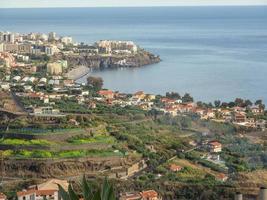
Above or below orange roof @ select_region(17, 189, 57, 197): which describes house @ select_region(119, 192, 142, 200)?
above

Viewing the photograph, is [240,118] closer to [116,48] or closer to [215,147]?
[215,147]

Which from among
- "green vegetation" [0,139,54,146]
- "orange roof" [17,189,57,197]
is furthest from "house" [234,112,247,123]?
"orange roof" [17,189,57,197]

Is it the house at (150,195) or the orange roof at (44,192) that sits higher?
the house at (150,195)

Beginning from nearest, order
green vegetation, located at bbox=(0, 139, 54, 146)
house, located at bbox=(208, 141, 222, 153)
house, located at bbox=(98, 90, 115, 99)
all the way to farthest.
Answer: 1. green vegetation, located at bbox=(0, 139, 54, 146)
2. house, located at bbox=(208, 141, 222, 153)
3. house, located at bbox=(98, 90, 115, 99)

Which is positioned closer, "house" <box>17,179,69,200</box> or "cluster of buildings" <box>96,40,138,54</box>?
"house" <box>17,179,69,200</box>

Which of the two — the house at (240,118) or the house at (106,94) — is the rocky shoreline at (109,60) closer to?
the house at (106,94)

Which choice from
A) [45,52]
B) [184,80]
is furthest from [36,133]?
[45,52]

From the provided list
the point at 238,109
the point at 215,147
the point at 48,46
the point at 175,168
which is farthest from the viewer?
the point at 48,46

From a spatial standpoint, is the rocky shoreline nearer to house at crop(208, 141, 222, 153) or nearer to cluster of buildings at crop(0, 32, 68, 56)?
cluster of buildings at crop(0, 32, 68, 56)

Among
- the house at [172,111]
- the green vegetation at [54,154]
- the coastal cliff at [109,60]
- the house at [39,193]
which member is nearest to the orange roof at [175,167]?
the green vegetation at [54,154]

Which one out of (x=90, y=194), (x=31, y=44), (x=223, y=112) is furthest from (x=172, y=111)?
(x=31, y=44)

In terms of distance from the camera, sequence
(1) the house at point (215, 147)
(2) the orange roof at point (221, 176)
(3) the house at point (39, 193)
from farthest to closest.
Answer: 1. (1) the house at point (215, 147)
2. (2) the orange roof at point (221, 176)
3. (3) the house at point (39, 193)
